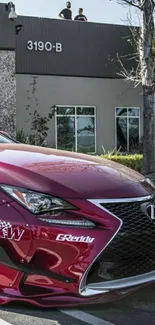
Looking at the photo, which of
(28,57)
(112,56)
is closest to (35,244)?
(28,57)

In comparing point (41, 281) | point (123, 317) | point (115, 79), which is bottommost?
point (123, 317)

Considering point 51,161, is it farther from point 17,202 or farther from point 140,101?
point 140,101

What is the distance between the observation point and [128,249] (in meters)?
3.46

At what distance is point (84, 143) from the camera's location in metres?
19.8

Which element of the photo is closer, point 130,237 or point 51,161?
point 130,237

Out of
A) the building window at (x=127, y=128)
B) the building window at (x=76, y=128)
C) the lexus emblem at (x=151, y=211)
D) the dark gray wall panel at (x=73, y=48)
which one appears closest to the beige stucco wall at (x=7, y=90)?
the dark gray wall panel at (x=73, y=48)

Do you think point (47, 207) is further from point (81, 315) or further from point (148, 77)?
point (148, 77)

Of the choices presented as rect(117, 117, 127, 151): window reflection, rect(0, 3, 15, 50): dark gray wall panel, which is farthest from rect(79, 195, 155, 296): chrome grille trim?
rect(117, 117, 127, 151): window reflection

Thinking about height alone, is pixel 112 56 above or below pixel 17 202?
above

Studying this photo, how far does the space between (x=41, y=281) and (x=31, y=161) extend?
0.99m

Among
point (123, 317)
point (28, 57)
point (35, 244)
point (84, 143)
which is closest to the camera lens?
point (35, 244)

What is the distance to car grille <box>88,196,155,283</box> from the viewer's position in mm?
3385

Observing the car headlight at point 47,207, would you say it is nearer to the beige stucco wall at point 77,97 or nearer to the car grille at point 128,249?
the car grille at point 128,249

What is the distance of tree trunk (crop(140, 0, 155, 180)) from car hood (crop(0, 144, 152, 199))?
6431mm
